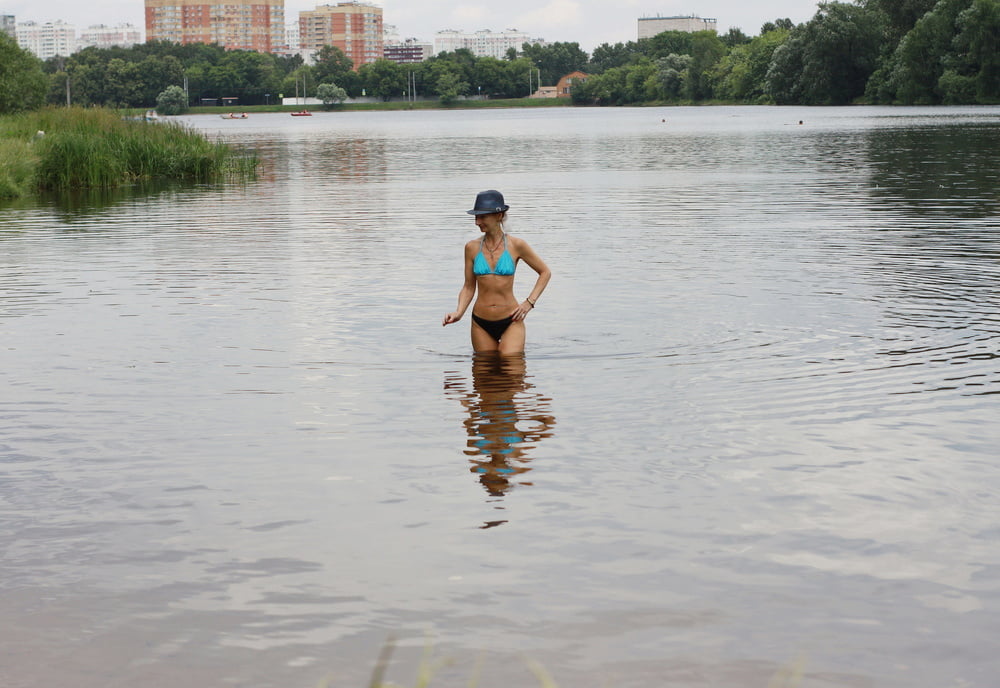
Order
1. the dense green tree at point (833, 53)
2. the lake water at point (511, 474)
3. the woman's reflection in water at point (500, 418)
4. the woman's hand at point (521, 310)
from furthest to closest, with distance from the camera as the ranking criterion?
1. the dense green tree at point (833, 53)
2. the woman's hand at point (521, 310)
3. the woman's reflection in water at point (500, 418)
4. the lake water at point (511, 474)

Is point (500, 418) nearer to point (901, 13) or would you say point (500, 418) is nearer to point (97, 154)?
point (97, 154)

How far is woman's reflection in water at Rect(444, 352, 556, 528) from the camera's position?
306 inches

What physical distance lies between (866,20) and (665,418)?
128 meters

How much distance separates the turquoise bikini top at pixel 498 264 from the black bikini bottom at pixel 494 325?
49 centimetres

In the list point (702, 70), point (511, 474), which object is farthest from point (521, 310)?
point (702, 70)

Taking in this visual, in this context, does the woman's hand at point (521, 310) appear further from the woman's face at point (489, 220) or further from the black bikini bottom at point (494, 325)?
the woman's face at point (489, 220)

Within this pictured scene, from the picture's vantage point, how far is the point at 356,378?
35.3 feet

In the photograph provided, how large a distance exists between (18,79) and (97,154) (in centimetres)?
3169

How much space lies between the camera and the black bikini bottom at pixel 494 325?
1132 centimetres

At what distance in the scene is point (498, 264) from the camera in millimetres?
10977

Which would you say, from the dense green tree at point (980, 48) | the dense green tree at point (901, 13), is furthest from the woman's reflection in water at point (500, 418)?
the dense green tree at point (901, 13)

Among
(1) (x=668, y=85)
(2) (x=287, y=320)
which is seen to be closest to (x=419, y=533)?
(2) (x=287, y=320)

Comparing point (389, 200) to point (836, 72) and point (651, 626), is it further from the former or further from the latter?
point (836, 72)

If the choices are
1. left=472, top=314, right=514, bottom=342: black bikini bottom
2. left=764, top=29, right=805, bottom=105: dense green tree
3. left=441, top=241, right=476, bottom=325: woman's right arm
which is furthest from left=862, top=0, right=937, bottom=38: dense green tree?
left=441, top=241, right=476, bottom=325: woman's right arm
